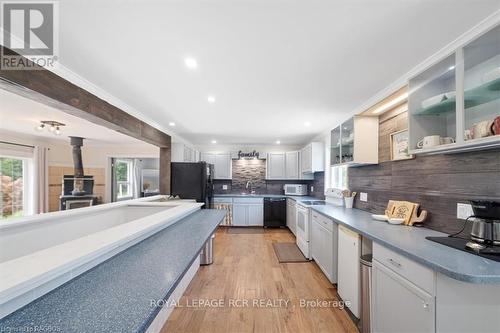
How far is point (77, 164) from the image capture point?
5207 millimetres

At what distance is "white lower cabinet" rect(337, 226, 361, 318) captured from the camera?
6.61 ft

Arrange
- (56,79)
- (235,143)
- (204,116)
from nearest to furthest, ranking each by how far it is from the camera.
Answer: (56,79)
(204,116)
(235,143)

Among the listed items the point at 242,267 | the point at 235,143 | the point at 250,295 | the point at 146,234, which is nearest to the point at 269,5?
the point at 146,234

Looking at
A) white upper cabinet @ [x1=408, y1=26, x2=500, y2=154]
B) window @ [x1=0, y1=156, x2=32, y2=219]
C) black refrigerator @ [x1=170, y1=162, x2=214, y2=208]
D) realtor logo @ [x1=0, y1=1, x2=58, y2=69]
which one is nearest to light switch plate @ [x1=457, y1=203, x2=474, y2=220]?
white upper cabinet @ [x1=408, y1=26, x2=500, y2=154]

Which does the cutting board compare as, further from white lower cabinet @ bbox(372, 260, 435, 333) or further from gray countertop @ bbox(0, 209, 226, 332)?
gray countertop @ bbox(0, 209, 226, 332)

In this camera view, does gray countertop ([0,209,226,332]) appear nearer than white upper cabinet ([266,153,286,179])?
Yes

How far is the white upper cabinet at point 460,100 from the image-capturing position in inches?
51.7

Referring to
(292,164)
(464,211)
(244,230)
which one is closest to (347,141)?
(464,211)

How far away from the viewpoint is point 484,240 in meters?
1.35

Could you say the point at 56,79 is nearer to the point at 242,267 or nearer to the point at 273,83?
the point at 273,83

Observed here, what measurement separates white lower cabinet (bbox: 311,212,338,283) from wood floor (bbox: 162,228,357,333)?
17 centimetres

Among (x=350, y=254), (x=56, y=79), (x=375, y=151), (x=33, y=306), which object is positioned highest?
(x=56, y=79)

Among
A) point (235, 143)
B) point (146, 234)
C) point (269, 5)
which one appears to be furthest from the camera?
point (235, 143)

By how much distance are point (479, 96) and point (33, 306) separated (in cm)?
255
